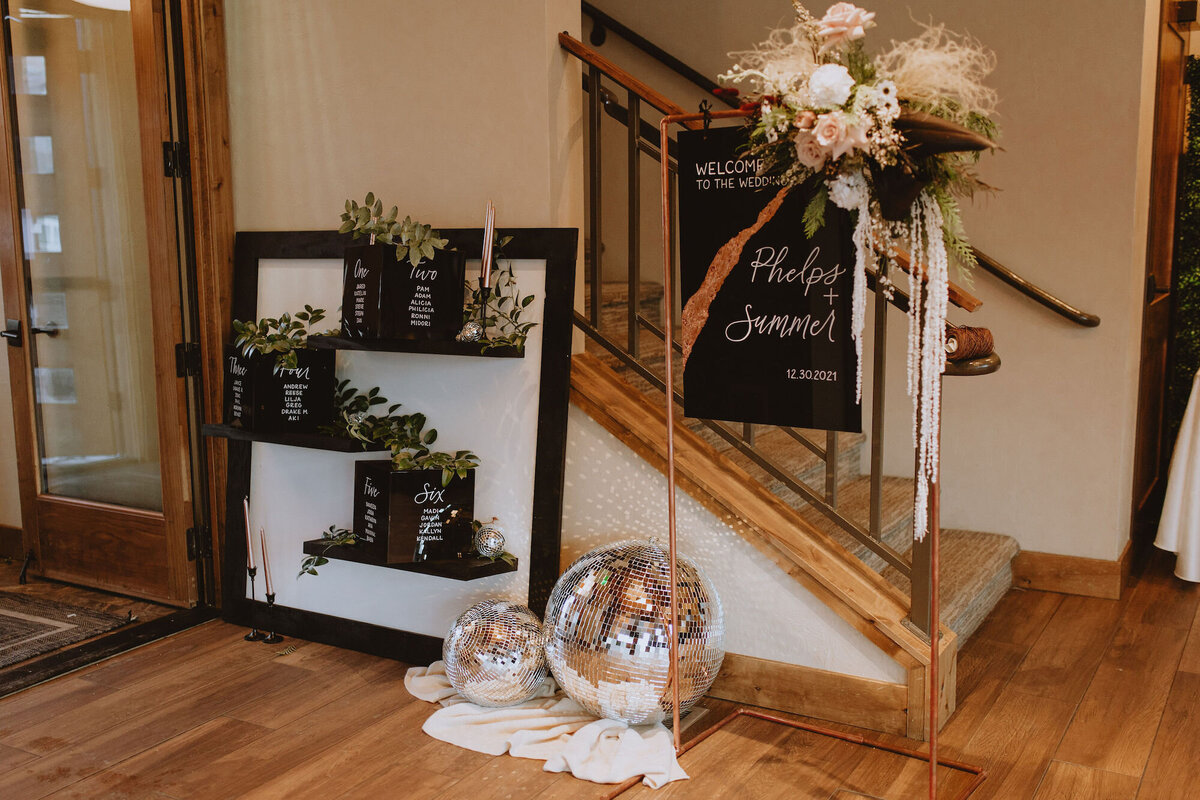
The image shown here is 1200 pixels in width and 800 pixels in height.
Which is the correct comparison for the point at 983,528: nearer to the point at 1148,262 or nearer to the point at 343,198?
the point at 1148,262

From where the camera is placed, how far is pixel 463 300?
2.78 meters

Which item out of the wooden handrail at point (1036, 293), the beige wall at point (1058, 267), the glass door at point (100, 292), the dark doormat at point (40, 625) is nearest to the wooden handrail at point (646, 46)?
the beige wall at point (1058, 267)

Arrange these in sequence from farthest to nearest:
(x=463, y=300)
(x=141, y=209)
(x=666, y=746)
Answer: (x=141, y=209), (x=463, y=300), (x=666, y=746)

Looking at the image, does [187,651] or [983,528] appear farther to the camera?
[983,528]

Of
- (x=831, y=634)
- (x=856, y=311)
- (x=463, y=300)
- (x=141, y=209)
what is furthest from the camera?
(x=141, y=209)

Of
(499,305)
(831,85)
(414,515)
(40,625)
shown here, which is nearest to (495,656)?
(414,515)

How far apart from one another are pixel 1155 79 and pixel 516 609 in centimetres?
301

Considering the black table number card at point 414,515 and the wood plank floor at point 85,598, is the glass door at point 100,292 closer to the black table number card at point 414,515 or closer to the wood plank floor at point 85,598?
the wood plank floor at point 85,598

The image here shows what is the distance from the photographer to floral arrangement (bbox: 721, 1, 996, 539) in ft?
5.86

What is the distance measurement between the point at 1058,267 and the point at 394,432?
2414 mm

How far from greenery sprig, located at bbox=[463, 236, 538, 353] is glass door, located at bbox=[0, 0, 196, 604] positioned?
1.16m

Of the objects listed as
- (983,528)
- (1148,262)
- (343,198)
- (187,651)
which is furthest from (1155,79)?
(187,651)

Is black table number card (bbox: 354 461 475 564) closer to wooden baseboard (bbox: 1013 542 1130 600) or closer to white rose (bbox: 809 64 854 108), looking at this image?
white rose (bbox: 809 64 854 108)

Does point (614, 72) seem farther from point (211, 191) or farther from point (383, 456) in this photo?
point (211, 191)
